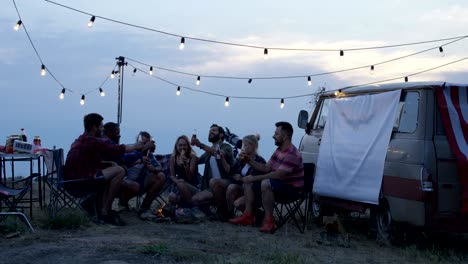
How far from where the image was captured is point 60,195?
7.66 metres

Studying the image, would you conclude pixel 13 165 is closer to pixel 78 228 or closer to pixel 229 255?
pixel 78 228

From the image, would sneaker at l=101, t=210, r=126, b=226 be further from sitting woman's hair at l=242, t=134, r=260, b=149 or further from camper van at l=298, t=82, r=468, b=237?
camper van at l=298, t=82, r=468, b=237

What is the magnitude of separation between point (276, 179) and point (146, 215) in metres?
1.71

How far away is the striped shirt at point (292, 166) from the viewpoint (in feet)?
25.4

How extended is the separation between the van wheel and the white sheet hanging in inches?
7.0

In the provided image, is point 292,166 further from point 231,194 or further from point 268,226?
point 231,194

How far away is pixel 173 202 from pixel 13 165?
7.02 feet

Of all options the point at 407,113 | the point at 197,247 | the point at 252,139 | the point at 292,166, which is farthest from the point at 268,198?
the point at 407,113

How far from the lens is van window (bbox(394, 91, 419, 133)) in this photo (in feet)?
21.8

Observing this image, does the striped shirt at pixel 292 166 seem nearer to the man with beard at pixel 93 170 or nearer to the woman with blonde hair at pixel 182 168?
the woman with blonde hair at pixel 182 168

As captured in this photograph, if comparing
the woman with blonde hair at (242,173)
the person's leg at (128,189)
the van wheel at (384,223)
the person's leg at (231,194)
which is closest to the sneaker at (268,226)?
the woman with blonde hair at (242,173)

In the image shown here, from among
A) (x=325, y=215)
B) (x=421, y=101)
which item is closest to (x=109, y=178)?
(x=325, y=215)

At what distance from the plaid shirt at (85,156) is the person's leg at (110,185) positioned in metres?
0.16

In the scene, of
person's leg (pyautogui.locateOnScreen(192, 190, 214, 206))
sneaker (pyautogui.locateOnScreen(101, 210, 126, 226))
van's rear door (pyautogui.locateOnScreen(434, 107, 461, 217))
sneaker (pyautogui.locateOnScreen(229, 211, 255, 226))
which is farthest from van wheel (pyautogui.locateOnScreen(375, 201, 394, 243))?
sneaker (pyautogui.locateOnScreen(101, 210, 126, 226))
